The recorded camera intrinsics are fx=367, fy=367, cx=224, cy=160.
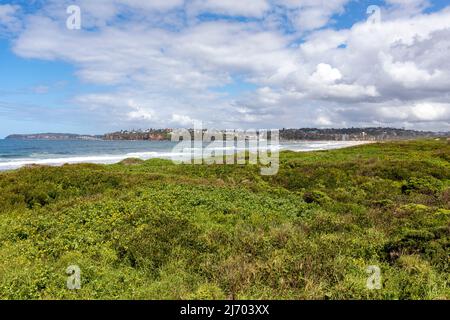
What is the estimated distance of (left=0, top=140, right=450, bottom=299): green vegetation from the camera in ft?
24.9

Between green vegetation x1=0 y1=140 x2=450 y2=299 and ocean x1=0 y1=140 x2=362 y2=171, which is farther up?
ocean x1=0 y1=140 x2=362 y2=171

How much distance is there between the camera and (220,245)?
1055 centimetres

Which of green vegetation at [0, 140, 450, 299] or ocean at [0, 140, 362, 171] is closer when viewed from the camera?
green vegetation at [0, 140, 450, 299]

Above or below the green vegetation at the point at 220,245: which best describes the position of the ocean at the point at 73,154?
above

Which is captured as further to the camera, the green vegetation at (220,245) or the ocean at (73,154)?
the ocean at (73,154)

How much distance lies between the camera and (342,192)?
2088cm

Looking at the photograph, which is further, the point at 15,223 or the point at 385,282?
the point at 15,223

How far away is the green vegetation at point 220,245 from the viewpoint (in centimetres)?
759

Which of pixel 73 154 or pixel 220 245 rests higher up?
pixel 73 154
